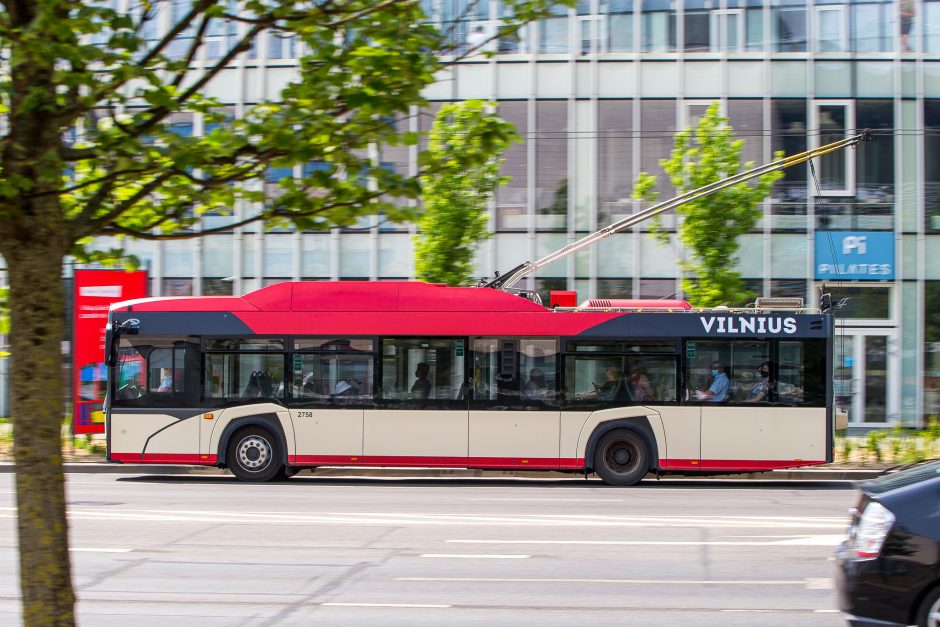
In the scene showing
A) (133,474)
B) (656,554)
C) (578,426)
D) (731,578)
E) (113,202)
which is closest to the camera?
(113,202)

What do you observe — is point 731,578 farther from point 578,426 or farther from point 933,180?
point 933,180

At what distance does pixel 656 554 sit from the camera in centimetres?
1009

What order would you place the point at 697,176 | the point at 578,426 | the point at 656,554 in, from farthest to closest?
1. the point at 697,176
2. the point at 578,426
3. the point at 656,554

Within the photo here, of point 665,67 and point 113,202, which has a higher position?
point 665,67

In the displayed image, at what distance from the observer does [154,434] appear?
55.2 feet

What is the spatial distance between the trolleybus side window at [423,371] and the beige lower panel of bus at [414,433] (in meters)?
0.19

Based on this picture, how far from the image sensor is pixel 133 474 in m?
18.3

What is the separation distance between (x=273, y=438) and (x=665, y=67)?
48.7ft

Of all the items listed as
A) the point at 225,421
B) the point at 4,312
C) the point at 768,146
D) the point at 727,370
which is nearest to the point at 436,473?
the point at 225,421

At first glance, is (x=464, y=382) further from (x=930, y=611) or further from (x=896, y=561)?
(x=930, y=611)

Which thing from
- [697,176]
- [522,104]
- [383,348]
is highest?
[522,104]

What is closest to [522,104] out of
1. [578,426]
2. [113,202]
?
[578,426]

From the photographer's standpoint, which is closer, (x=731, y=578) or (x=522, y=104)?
(x=731, y=578)

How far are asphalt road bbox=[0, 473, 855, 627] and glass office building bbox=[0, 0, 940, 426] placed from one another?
438 inches
